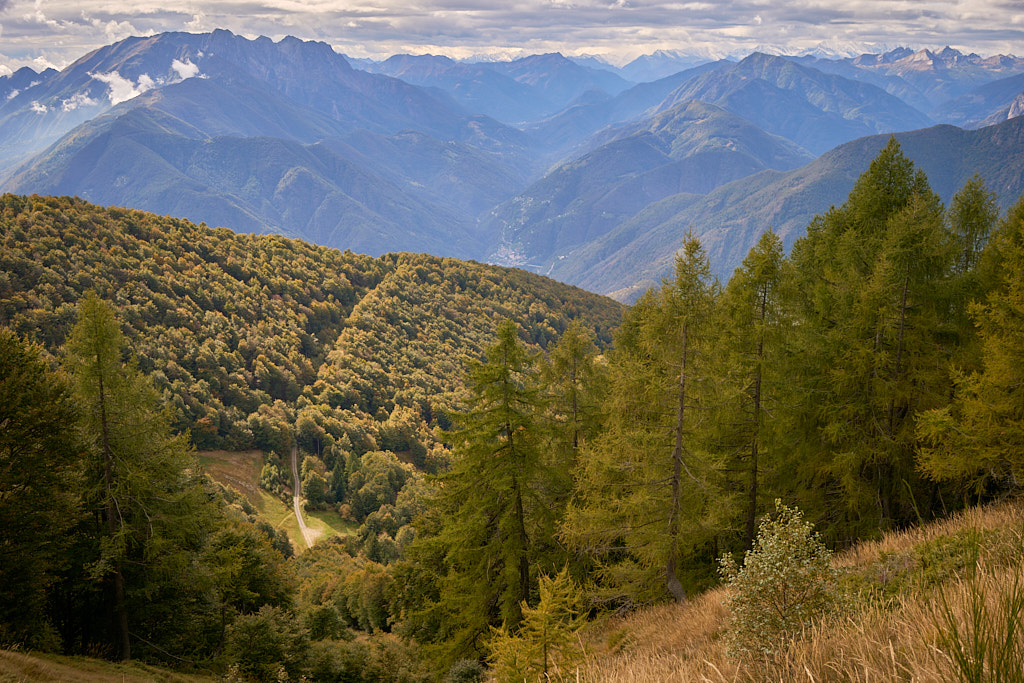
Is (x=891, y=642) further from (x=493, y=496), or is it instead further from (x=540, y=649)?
(x=493, y=496)

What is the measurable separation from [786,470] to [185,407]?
268 feet

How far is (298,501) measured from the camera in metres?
79.5

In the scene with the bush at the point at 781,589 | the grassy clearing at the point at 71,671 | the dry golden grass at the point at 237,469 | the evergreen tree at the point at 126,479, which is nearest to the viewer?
the bush at the point at 781,589

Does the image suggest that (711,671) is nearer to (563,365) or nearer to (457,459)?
(457,459)

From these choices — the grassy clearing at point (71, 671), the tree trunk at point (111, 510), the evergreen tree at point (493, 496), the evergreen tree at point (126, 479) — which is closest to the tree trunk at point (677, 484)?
the evergreen tree at point (493, 496)

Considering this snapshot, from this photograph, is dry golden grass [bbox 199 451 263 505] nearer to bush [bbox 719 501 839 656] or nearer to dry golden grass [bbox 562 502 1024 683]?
bush [bbox 719 501 839 656]

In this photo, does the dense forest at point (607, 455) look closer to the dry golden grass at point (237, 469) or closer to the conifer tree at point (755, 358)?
the conifer tree at point (755, 358)

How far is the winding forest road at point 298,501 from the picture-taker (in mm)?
70250

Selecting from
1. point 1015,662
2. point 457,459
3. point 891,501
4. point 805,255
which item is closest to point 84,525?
point 457,459

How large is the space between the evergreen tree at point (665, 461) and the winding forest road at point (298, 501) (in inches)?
2420

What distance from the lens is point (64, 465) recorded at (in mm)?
14688

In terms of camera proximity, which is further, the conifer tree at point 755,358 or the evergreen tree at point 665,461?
the conifer tree at point 755,358

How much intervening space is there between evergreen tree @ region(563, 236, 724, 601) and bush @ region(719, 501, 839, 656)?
7512mm

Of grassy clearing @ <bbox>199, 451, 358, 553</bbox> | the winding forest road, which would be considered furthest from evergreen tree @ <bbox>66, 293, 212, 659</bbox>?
the winding forest road
